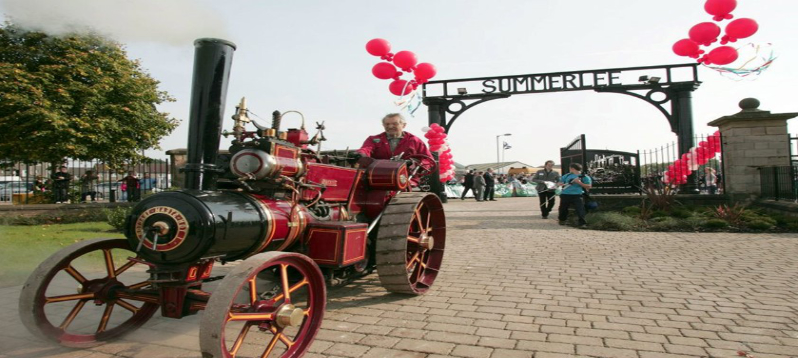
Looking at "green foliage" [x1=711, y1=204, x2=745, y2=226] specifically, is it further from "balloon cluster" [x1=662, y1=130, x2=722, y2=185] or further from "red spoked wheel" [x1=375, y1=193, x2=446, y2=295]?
"red spoked wheel" [x1=375, y1=193, x2=446, y2=295]

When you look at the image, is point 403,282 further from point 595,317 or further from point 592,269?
point 592,269

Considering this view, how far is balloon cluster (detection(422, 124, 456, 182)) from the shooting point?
13.9 m

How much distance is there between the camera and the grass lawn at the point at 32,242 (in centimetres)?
483

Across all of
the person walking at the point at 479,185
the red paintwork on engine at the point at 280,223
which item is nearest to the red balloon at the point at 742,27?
the red paintwork on engine at the point at 280,223

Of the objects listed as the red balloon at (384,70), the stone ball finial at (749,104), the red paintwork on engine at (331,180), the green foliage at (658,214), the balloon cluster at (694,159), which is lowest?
the green foliage at (658,214)

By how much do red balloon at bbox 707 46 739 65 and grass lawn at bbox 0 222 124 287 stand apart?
977 centimetres

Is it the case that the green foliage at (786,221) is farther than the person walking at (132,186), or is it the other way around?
the person walking at (132,186)

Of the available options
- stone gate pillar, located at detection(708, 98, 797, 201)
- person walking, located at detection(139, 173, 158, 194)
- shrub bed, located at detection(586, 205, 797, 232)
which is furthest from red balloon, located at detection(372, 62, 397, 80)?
stone gate pillar, located at detection(708, 98, 797, 201)

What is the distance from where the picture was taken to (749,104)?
9.41 m

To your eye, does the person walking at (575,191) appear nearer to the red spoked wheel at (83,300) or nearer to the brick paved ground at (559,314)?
the brick paved ground at (559,314)

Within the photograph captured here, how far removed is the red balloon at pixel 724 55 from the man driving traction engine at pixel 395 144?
279 inches

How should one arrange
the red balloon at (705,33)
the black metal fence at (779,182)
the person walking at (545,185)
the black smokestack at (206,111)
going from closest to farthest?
the black smokestack at (206,111) < the red balloon at (705,33) < the black metal fence at (779,182) < the person walking at (545,185)

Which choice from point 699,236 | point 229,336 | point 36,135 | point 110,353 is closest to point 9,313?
point 110,353

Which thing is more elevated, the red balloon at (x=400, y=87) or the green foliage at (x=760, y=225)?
the red balloon at (x=400, y=87)
